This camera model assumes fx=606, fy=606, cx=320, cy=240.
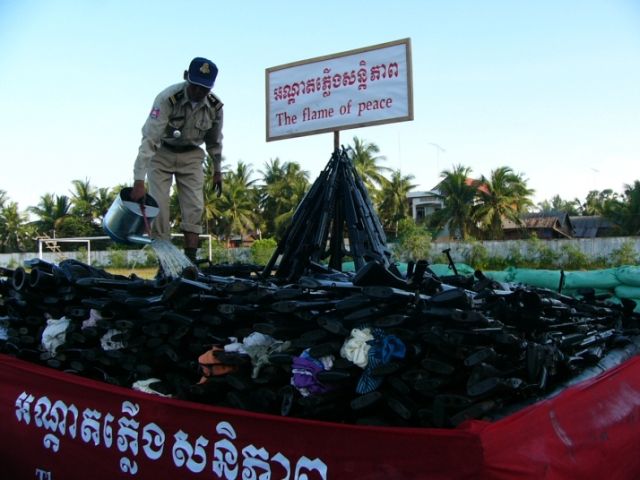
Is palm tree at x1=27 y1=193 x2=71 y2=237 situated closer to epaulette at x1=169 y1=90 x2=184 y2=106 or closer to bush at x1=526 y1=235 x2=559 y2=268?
bush at x1=526 y1=235 x2=559 y2=268

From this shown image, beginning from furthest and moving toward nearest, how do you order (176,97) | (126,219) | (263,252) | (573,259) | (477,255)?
1. (477,255)
2. (573,259)
3. (263,252)
4. (176,97)
5. (126,219)

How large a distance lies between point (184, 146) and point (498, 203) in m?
45.6

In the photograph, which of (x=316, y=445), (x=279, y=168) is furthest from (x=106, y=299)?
(x=279, y=168)

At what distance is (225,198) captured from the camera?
52.0 metres

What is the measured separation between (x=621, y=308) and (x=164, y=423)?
9.61 feet

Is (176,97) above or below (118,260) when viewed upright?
above

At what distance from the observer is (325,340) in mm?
2207

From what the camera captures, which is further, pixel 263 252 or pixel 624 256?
pixel 624 256

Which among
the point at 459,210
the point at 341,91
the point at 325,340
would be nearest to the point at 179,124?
the point at 341,91

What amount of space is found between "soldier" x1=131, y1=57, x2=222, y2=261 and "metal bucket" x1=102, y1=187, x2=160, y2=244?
7cm

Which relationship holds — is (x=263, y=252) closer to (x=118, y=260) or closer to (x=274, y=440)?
(x=118, y=260)

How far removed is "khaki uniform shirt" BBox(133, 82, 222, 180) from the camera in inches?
158

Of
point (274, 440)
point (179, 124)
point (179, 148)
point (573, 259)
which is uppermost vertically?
point (179, 124)

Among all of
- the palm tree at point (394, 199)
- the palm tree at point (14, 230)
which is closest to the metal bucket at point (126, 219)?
the palm tree at point (394, 199)
